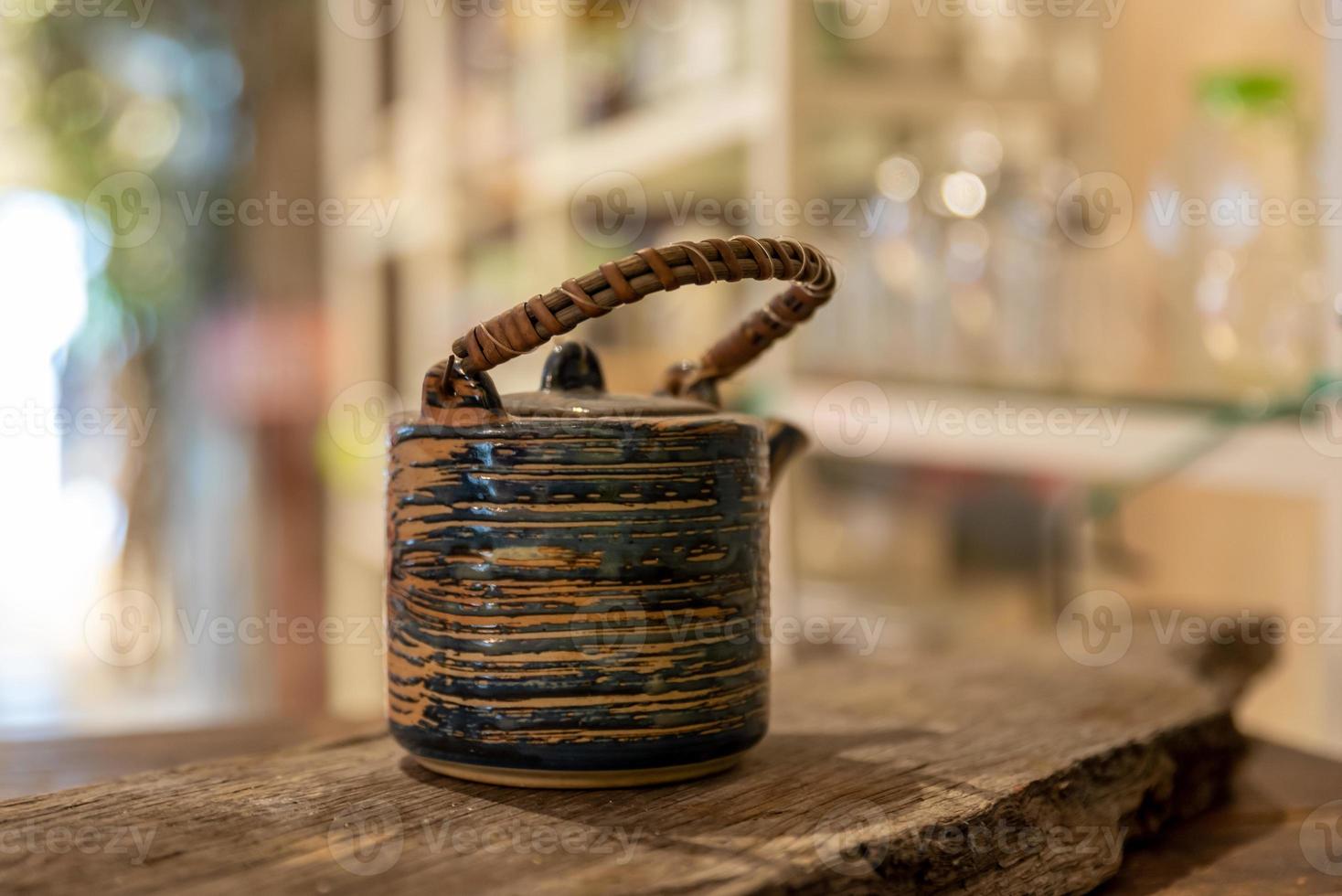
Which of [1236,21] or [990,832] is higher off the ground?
[1236,21]

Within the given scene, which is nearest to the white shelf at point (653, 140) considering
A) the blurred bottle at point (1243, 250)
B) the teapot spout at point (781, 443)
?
the blurred bottle at point (1243, 250)

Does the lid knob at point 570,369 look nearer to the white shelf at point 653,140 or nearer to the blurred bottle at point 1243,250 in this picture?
the blurred bottle at point 1243,250

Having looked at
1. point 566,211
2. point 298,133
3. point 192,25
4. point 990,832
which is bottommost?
point 990,832

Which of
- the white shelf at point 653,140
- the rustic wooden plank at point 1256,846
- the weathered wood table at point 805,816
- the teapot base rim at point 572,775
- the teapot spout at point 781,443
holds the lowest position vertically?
the rustic wooden plank at point 1256,846

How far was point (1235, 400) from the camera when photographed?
1066mm

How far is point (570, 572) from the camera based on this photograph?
60cm

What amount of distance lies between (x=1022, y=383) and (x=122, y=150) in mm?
3284

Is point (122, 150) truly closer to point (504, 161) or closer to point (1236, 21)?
point (504, 161)

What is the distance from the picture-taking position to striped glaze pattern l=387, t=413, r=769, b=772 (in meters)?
0.60

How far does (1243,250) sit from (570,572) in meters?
0.84

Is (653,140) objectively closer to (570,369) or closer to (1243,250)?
(1243,250)

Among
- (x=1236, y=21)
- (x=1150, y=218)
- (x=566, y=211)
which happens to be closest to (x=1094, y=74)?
(x=1236, y=21)

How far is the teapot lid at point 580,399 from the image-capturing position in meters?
0.61

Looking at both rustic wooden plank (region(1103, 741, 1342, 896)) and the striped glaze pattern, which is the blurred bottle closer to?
rustic wooden plank (region(1103, 741, 1342, 896))
